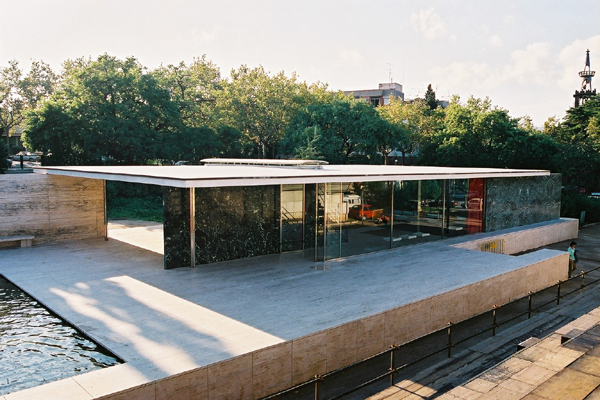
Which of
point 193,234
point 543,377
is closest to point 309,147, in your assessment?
point 193,234

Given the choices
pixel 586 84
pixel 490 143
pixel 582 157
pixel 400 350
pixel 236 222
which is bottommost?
pixel 400 350

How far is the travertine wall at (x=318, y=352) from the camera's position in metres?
6.87

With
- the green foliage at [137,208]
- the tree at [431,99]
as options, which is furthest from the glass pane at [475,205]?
the tree at [431,99]

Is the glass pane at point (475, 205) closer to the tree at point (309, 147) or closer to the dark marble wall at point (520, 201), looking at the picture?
the dark marble wall at point (520, 201)

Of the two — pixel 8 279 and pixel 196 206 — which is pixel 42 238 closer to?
pixel 8 279

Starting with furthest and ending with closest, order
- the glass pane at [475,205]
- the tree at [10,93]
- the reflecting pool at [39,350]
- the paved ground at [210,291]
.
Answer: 1. the tree at [10,93]
2. the glass pane at [475,205]
3. the paved ground at [210,291]
4. the reflecting pool at [39,350]

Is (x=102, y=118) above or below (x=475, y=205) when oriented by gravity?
above

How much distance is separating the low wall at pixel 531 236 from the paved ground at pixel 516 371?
6.89 m

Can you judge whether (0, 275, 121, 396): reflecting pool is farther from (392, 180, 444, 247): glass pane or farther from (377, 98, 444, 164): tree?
(377, 98, 444, 164): tree

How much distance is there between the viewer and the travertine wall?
6867 millimetres

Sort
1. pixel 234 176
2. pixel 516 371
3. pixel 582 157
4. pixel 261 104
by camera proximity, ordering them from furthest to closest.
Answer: pixel 261 104 → pixel 582 157 → pixel 234 176 → pixel 516 371

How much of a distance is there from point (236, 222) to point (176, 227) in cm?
186

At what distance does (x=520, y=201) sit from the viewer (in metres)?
21.8

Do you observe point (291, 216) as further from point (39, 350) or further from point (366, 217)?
point (39, 350)
